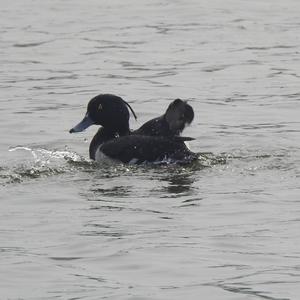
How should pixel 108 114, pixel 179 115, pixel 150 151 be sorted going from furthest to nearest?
pixel 108 114 → pixel 179 115 → pixel 150 151

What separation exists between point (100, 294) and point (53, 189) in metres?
3.71

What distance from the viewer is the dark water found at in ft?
32.7


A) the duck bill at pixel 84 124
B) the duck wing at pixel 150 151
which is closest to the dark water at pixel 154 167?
the duck wing at pixel 150 151

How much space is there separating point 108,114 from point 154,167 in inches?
47.1

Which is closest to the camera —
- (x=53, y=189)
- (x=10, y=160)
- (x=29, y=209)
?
(x=29, y=209)

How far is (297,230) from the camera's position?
36.3 ft

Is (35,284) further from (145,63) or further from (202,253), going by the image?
(145,63)

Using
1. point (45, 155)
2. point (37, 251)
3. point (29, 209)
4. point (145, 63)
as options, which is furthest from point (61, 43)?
point (37, 251)

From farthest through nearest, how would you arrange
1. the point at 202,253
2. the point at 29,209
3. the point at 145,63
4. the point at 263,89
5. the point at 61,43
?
the point at 61,43 → the point at 145,63 → the point at 263,89 → the point at 29,209 → the point at 202,253

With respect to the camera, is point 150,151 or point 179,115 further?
point 179,115

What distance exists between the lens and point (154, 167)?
14.0 meters

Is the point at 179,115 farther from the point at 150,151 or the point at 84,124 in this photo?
the point at 84,124

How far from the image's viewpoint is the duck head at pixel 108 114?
15.0m

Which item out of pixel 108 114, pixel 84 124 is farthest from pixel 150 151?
pixel 84 124
